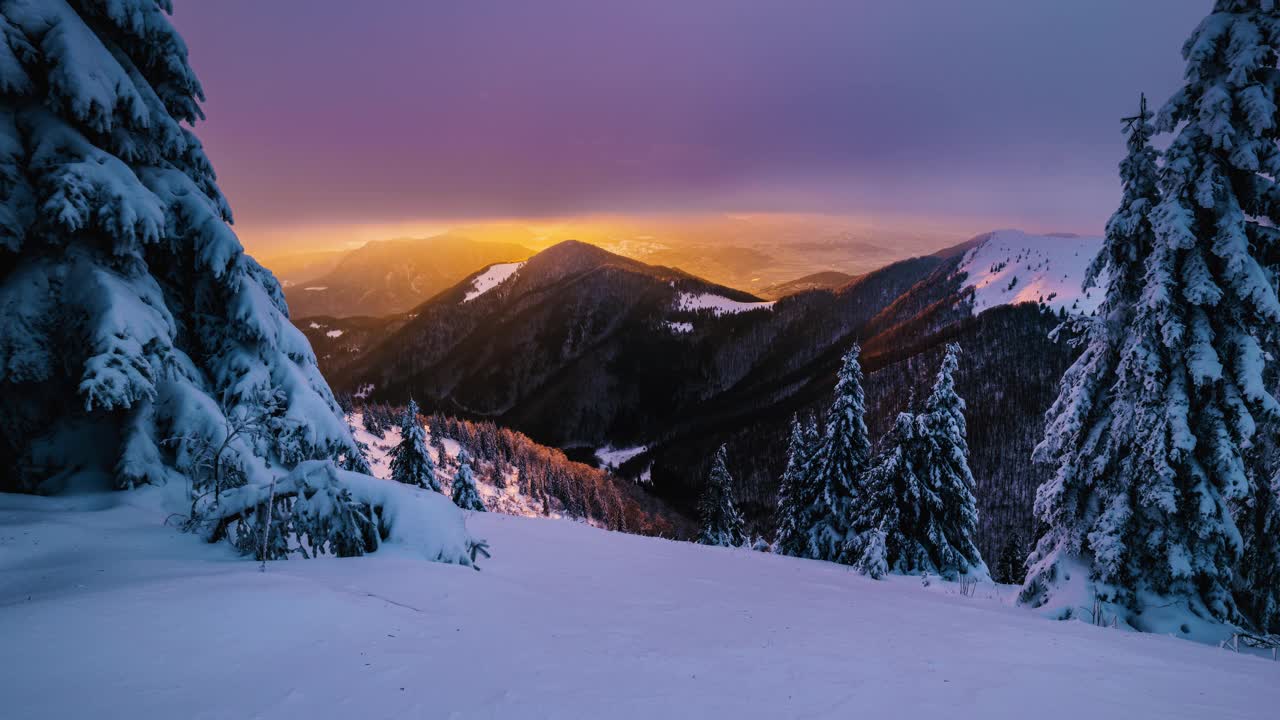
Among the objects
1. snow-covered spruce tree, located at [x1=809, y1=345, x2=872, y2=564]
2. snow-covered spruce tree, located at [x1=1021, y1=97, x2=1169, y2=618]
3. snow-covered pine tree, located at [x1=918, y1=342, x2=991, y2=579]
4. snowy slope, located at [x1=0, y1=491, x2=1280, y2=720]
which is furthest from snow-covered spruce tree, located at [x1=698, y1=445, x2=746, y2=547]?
snowy slope, located at [x1=0, y1=491, x2=1280, y2=720]

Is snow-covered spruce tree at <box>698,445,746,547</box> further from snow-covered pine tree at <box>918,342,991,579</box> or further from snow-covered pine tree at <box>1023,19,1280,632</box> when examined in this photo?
snow-covered pine tree at <box>1023,19,1280,632</box>

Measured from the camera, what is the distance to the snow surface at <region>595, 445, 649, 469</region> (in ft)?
583

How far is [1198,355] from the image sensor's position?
8.83 meters

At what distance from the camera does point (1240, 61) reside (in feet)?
27.5

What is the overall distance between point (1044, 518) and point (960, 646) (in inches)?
249

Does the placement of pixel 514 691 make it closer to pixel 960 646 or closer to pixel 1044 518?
pixel 960 646

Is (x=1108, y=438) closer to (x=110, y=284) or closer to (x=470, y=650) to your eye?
(x=470, y=650)

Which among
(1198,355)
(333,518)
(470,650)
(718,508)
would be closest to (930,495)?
(1198,355)

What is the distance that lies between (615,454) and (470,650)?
187m

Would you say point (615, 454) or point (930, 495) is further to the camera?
point (615, 454)

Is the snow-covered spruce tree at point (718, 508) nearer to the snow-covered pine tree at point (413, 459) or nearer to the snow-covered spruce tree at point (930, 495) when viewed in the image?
the snow-covered spruce tree at point (930, 495)

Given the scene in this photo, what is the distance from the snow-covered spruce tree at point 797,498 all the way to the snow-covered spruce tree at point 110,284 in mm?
19495

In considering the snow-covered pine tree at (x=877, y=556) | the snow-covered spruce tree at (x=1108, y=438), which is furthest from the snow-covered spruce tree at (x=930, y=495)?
the snow-covered spruce tree at (x=1108, y=438)

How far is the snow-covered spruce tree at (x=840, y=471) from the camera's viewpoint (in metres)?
22.6
